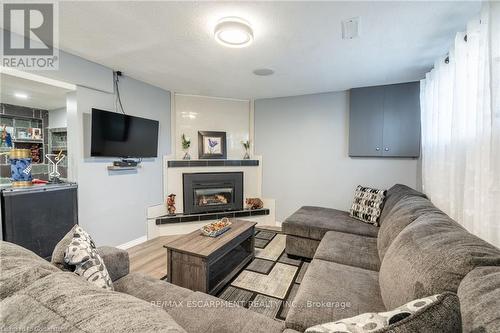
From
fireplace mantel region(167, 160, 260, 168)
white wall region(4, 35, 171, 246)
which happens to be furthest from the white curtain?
white wall region(4, 35, 171, 246)

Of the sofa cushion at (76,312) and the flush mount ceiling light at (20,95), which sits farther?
the flush mount ceiling light at (20,95)

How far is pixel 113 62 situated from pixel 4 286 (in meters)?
2.69

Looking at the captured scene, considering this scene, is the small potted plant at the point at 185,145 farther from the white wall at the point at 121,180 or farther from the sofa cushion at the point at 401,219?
the sofa cushion at the point at 401,219

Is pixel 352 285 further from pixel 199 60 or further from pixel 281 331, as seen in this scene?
pixel 199 60

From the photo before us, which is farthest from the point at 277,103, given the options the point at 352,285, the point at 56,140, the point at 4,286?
the point at 56,140

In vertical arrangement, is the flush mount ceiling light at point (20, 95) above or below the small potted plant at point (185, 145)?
above

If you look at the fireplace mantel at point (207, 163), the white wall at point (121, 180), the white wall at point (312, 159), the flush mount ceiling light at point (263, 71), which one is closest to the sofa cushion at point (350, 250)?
the white wall at point (312, 159)

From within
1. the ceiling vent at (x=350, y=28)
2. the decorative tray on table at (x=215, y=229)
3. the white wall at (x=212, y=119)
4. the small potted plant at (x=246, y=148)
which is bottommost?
the decorative tray on table at (x=215, y=229)

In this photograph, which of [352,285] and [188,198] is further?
[188,198]

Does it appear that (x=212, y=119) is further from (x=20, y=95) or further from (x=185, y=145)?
(x=20, y=95)

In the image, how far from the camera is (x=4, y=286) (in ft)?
2.12

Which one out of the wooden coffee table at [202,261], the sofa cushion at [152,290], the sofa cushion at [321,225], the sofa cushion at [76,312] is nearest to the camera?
the sofa cushion at [76,312]

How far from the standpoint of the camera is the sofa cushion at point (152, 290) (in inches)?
49.6

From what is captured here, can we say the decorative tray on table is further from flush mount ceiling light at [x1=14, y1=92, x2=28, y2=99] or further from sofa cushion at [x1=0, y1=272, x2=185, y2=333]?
flush mount ceiling light at [x1=14, y1=92, x2=28, y2=99]
